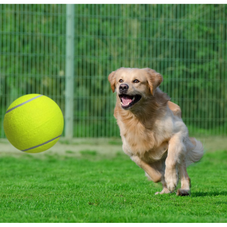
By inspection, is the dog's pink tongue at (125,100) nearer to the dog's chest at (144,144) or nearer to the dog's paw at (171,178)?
the dog's chest at (144,144)

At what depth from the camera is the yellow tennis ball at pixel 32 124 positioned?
5309mm

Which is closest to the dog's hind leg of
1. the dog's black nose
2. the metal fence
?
the dog's black nose

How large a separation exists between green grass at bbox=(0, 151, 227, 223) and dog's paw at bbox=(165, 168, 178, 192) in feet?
0.55

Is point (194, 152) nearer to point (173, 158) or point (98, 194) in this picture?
point (173, 158)

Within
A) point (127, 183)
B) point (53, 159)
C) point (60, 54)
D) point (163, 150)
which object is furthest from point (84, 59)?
point (163, 150)

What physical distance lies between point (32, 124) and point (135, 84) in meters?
1.33

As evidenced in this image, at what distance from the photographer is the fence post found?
32.4ft

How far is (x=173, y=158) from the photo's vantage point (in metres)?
4.80

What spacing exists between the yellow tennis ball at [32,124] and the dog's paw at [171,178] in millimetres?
1544

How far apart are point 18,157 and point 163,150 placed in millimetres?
4556

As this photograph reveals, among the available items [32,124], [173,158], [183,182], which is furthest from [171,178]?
[32,124]

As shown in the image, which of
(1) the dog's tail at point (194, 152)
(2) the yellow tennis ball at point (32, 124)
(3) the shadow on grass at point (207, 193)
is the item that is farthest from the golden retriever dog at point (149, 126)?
(2) the yellow tennis ball at point (32, 124)

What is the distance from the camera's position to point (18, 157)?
8.90 m

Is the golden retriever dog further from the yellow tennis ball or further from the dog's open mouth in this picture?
the yellow tennis ball
